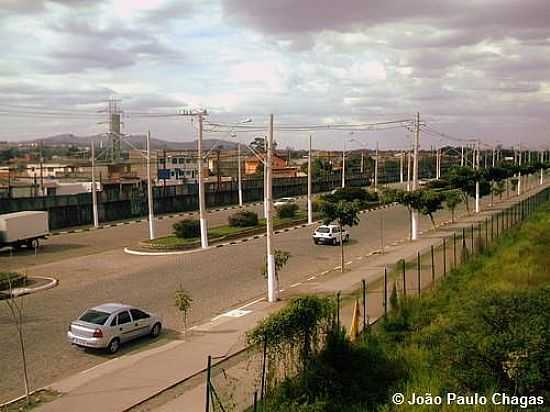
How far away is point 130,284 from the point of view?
24.3 metres

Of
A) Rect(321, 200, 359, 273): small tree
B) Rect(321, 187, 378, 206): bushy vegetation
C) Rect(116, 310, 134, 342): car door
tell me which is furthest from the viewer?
Rect(321, 187, 378, 206): bushy vegetation

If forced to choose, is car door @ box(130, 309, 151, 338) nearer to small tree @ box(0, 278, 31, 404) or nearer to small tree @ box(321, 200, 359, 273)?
small tree @ box(0, 278, 31, 404)

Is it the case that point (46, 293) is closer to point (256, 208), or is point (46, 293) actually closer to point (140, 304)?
point (140, 304)

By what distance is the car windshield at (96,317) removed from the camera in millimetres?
15660

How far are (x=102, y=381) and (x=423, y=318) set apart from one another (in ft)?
28.3

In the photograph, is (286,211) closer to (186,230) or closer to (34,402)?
(186,230)

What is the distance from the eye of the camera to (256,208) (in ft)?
192

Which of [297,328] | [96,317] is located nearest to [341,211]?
[96,317]

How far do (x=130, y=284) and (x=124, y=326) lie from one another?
840 cm

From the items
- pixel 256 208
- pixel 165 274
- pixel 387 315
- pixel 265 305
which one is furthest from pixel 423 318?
pixel 256 208

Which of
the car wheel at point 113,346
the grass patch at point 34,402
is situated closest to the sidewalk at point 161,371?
the grass patch at point 34,402

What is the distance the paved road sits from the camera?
1522cm

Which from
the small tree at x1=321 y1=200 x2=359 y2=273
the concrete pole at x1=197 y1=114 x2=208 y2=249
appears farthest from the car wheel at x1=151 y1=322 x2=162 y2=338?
the concrete pole at x1=197 y1=114 x2=208 y2=249

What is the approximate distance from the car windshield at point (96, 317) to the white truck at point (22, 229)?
62.1ft
